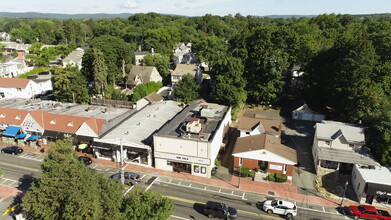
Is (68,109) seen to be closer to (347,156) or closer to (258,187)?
(258,187)

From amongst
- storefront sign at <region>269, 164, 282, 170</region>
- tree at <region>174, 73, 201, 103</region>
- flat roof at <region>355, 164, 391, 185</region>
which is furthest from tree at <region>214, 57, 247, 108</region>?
flat roof at <region>355, 164, 391, 185</region>

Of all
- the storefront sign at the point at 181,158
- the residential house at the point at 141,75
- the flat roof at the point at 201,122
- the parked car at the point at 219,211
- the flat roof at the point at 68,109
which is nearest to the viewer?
the parked car at the point at 219,211

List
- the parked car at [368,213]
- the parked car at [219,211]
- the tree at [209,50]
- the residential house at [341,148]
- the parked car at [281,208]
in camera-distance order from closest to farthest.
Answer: the parked car at [219,211] → the parked car at [368,213] → the parked car at [281,208] → the residential house at [341,148] → the tree at [209,50]

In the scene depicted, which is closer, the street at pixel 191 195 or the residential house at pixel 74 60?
the street at pixel 191 195

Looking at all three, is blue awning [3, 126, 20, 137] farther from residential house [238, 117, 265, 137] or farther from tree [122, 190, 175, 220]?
residential house [238, 117, 265, 137]

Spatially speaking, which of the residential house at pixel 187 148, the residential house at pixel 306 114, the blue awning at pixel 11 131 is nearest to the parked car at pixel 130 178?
the residential house at pixel 187 148

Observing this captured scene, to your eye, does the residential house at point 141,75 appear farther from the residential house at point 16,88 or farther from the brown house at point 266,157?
the brown house at point 266,157

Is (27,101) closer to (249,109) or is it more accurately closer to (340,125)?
(249,109)
